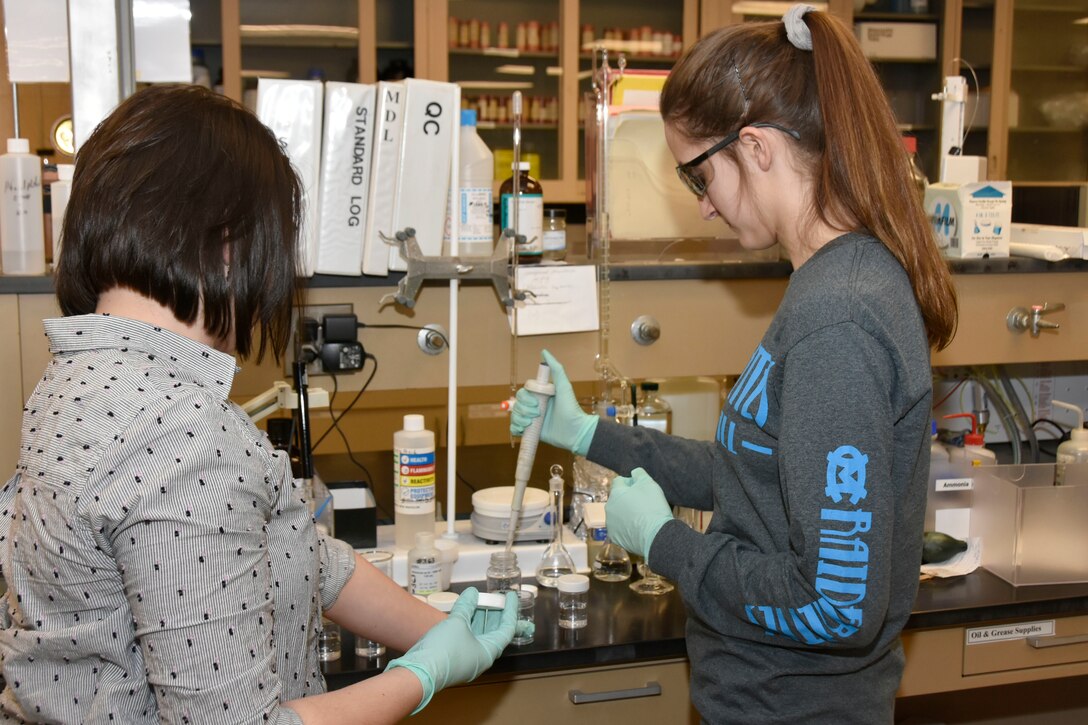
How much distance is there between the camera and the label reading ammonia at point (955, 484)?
1.86m

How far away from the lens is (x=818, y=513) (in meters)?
1.02

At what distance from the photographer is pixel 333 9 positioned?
160 inches

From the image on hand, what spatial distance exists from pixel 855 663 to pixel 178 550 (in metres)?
0.83

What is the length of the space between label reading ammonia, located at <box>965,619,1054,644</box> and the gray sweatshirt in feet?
1.70

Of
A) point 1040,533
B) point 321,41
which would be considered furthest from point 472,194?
point 321,41

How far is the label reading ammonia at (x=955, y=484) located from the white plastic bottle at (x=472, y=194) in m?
0.95

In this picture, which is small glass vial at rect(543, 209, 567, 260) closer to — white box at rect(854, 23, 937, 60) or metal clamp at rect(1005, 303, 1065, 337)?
metal clamp at rect(1005, 303, 1065, 337)

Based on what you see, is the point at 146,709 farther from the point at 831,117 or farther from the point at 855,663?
the point at 831,117

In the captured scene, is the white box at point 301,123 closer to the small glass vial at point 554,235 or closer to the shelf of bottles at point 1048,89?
the small glass vial at point 554,235

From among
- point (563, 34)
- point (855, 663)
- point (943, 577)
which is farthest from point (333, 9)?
point (855, 663)

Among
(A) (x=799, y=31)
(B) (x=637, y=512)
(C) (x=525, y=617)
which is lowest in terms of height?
(C) (x=525, y=617)

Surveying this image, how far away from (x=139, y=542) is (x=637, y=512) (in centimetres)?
75

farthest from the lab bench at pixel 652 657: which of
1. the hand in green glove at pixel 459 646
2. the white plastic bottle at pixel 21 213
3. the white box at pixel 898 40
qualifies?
the white box at pixel 898 40

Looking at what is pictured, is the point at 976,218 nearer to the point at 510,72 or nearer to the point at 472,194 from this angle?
the point at 472,194
